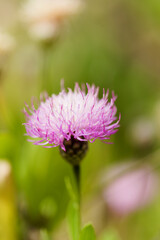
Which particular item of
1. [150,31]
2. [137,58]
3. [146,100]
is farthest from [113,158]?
[150,31]

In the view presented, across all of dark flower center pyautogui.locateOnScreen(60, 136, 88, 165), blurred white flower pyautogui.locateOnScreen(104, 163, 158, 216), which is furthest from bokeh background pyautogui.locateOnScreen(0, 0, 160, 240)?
dark flower center pyautogui.locateOnScreen(60, 136, 88, 165)

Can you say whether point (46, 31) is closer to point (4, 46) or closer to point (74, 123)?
point (4, 46)

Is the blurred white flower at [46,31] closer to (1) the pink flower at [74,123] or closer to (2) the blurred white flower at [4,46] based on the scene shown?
(2) the blurred white flower at [4,46]

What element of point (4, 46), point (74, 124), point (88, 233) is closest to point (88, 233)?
point (88, 233)

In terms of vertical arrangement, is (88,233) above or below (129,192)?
above

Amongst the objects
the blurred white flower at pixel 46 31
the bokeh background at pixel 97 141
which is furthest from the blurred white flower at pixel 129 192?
the blurred white flower at pixel 46 31

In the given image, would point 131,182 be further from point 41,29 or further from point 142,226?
point 41,29
